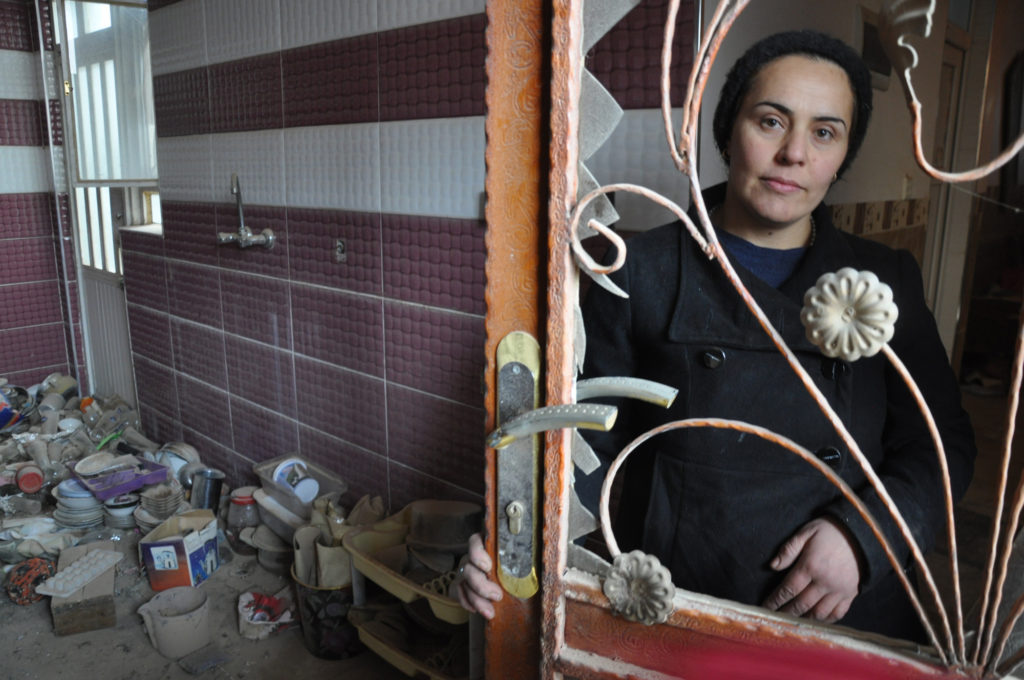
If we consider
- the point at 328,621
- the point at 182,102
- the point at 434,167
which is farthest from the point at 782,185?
the point at 182,102

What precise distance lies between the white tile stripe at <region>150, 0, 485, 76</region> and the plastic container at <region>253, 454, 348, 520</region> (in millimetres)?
1458

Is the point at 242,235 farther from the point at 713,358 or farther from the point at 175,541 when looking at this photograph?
the point at 713,358

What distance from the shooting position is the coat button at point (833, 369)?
3.01ft

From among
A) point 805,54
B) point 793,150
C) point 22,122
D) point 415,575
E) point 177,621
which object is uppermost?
point 22,122

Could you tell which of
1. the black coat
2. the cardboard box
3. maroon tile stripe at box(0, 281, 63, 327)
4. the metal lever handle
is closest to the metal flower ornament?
the metal lever handle

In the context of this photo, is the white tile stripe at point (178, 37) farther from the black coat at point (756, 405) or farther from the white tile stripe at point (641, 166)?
the black coat at point (756, 405)

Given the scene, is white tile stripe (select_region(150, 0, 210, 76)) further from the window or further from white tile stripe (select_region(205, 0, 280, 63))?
the window

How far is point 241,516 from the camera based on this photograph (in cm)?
270

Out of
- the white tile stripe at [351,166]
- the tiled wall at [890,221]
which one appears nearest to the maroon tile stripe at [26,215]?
the white tile stripe at [351,166]

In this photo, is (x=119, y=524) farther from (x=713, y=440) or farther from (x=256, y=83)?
(x=713, y=440)

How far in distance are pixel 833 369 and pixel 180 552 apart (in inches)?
91.2

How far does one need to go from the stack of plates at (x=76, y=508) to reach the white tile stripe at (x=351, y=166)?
1277 mm

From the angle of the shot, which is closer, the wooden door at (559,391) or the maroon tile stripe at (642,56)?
the wooden door at (559,391)

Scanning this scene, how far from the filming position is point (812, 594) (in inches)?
34.4
